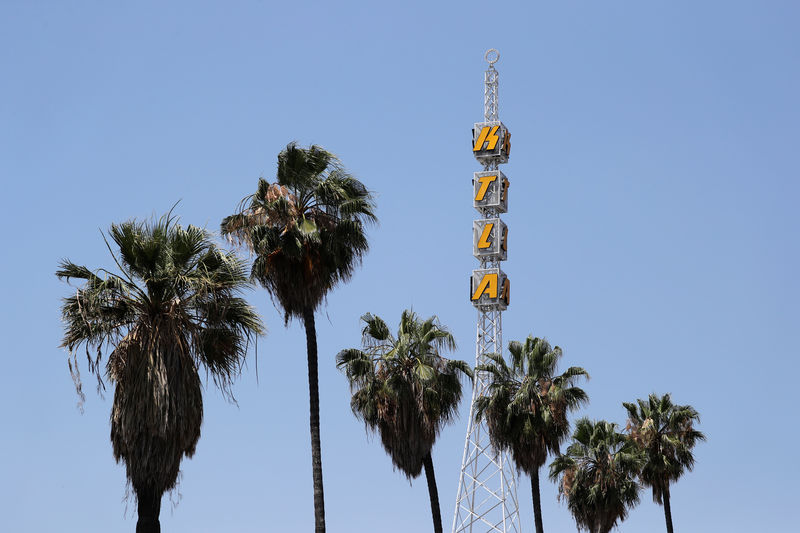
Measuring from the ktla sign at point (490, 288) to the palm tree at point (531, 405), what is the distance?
20.1 metres

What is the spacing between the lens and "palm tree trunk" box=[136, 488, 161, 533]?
25234mm

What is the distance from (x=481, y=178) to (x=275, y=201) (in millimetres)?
40771

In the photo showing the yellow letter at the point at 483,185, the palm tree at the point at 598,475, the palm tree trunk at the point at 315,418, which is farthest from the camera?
the yellow letter at the point at 483,185

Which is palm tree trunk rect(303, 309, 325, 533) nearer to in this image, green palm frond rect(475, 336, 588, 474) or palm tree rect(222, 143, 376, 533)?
palm tree rect(222, 143, 376, 533)

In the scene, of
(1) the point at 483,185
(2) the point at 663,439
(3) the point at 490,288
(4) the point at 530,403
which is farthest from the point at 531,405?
(1) the point at 483,185

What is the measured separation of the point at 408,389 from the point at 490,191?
32.3 m

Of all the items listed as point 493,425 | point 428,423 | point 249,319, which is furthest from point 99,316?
point 493,425

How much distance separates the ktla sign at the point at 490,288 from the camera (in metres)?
69.2

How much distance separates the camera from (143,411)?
83.0 feet

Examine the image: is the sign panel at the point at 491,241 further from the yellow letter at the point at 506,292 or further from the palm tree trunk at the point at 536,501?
the palm tree trunk at the point at 536,501

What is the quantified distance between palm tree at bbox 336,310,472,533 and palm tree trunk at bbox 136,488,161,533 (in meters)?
17.3

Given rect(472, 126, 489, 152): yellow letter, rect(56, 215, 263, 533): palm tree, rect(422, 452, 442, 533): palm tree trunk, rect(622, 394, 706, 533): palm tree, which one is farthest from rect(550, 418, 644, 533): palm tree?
rect(56, 215, 263, 533): palm tree

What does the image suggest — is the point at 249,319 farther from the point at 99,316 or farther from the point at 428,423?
the point at 428,423

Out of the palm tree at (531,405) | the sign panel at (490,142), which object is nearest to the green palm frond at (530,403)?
the palm tree at (531,405)
